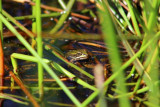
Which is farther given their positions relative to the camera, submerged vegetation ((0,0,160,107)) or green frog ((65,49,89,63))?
green frog ((65,49,89,63))

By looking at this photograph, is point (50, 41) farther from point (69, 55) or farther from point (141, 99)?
point (141, 99)

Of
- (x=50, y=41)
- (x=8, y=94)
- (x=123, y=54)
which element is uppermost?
(x=50, y=41)

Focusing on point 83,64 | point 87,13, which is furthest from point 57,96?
point 87,13

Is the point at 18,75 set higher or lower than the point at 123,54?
higher

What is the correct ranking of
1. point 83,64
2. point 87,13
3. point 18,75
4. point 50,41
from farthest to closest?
point 87,13, point 50,41, point 83,64, point 18,75

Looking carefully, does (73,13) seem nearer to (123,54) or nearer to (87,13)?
(87,13)

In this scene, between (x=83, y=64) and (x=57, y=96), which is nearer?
(x=57, y=96)

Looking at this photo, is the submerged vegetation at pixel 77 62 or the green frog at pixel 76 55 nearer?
the submerged vegetation at pixel 77 62

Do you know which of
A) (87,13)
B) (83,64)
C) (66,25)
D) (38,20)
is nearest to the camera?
(38,20)
